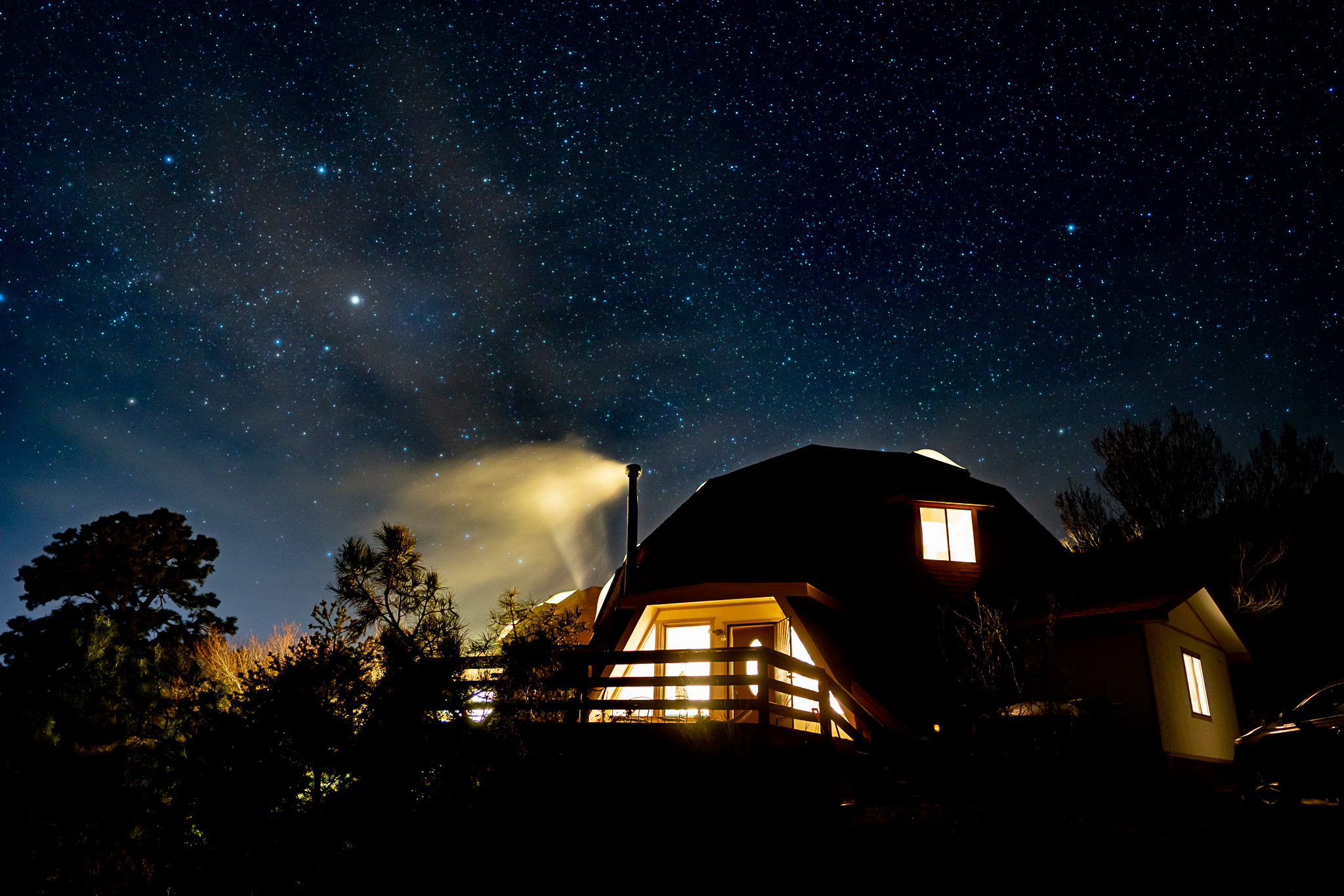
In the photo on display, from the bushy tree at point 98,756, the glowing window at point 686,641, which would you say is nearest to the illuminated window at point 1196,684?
the glowing window at point 686,641

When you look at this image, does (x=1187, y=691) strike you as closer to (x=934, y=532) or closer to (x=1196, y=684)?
(x=1196, y=684)

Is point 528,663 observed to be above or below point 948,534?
below

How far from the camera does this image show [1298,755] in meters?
10.3

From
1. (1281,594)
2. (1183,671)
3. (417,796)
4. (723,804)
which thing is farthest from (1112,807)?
(1281,594)

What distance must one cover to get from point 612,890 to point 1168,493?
1207 inches

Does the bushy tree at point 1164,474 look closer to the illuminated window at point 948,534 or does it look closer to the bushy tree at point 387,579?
the illuminated window at point 948,534

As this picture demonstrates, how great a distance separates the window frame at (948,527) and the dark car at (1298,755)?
23.6 ft

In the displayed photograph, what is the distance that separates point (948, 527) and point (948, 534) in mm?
173

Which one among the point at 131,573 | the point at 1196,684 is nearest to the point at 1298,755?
the point at 1196,684

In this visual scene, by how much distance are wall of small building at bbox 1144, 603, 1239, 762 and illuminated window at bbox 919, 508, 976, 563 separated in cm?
444

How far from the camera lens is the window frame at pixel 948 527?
59.2 feet

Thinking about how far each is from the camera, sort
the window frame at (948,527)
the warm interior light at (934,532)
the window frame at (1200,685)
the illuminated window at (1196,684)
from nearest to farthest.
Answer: the window frame at (1200,685) → the illuminated window at (1196,684) → the window frame at (948,527) → the warm interior light at (934,532)

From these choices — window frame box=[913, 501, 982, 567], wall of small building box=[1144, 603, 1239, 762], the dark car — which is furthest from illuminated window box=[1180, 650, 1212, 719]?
window frame box=[913, 501, 982, 567]

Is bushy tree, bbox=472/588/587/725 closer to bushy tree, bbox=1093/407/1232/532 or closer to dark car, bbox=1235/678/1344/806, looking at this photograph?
dark car, bbox=1235/678/1344/806
